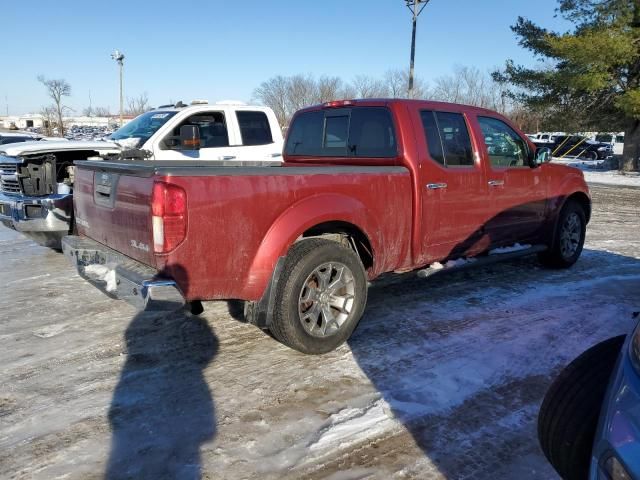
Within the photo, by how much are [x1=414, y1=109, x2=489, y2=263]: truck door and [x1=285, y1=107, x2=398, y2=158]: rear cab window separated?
0.32 meters

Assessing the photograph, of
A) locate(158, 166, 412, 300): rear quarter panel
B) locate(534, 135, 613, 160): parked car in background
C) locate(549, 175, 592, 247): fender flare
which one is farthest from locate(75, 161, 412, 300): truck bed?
locate(534, 135, 613, 160): parked car in background

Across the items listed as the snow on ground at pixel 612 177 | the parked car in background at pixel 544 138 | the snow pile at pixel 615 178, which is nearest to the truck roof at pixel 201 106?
the snow on ground at pixel 612 177

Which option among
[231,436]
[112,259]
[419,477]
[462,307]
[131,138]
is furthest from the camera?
[131,138]

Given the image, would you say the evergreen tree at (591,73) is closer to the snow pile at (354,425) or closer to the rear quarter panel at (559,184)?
the rear quarter panel at (559,184)

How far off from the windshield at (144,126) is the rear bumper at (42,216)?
167cm

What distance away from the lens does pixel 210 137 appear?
7.90 metres

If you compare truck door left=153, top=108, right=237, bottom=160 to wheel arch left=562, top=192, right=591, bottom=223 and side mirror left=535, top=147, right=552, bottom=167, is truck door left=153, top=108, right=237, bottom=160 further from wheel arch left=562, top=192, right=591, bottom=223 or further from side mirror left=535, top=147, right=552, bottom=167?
wheel arch left=562, top=192, right=591, bottom=223

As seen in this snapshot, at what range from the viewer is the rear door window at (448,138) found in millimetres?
4926

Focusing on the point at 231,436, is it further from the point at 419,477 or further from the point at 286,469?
the point at 419,477

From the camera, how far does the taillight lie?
3.22 metres

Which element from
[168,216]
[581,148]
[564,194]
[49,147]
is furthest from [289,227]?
[581,148]

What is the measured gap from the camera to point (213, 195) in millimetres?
3354

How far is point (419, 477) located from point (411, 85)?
2270cm

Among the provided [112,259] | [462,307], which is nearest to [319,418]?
[112,259]
